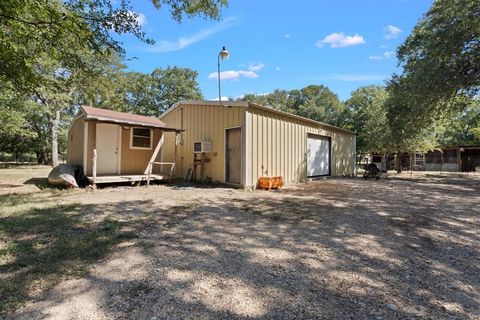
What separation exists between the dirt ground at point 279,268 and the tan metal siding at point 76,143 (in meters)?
5.92

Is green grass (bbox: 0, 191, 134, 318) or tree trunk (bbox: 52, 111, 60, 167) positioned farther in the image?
tree trunk (bbox: 52, 111, 60, 167)

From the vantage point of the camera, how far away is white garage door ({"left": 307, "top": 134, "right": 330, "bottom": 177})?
12172 millimetres

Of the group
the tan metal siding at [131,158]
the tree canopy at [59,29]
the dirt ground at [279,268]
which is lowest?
the dirt ground at [279,268]

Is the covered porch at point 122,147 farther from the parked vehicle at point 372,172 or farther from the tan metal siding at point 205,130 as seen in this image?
the parked vehicle at point 372,172

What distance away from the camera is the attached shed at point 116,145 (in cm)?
946

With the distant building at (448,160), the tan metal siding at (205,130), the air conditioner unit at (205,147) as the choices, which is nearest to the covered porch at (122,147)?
the tan metal siding at (205,130)

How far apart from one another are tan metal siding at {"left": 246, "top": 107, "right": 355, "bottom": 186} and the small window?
4.54m

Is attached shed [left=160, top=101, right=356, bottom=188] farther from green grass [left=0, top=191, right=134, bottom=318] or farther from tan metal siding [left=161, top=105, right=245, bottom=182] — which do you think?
green grass [left=0, top=191, right=134, bottom=318]

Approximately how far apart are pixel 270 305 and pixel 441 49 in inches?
437

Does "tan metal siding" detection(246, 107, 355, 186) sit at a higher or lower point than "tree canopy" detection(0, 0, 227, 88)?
lower

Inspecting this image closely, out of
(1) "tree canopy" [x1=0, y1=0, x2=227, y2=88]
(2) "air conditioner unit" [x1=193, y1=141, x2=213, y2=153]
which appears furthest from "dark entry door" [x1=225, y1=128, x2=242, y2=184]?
(1) "tree canopy" [x1=0, y1=0, x2=227, y2=88]

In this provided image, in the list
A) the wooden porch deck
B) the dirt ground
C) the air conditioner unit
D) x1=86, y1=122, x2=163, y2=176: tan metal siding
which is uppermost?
the air conditioner unit

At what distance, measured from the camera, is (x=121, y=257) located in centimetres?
316

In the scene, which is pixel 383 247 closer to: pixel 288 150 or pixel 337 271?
pixel 337 271
